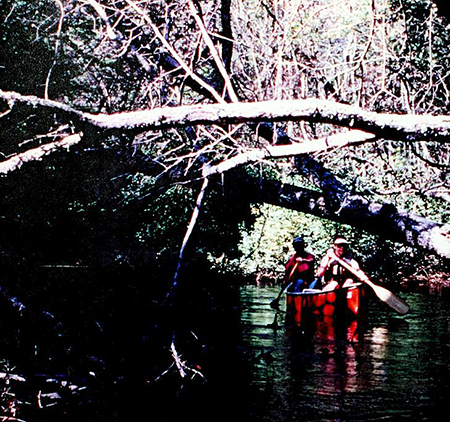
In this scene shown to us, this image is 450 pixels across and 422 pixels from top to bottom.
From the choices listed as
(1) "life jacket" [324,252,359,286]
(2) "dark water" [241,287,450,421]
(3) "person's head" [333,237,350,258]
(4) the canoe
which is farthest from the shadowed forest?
(3) "person's head" [333,237,350,258]

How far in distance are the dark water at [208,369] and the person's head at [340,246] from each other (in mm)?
1741

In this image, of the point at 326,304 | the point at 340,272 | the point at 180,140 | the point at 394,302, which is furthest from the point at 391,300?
the point at 180,140

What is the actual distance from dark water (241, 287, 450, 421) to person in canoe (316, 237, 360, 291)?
89cm

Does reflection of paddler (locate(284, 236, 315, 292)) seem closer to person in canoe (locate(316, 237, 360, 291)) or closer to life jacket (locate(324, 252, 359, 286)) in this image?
person in canoe (locate(316, 237, 360, 291))

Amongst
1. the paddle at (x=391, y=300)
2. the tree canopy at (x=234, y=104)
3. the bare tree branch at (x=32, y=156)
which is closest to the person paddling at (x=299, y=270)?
the paddle at (x=391, y=300)

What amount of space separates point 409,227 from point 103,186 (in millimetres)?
6616

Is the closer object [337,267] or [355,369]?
[355,369]

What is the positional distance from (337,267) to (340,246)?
55 cm

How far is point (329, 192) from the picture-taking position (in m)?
8.46

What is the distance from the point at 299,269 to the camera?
594 inches

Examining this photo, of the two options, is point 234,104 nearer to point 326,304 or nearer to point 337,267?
point 326,304

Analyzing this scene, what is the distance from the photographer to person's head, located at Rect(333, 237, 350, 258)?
14.1m

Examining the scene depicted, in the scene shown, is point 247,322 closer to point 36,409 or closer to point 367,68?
point 367,68

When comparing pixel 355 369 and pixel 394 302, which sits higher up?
pixel 394 302
